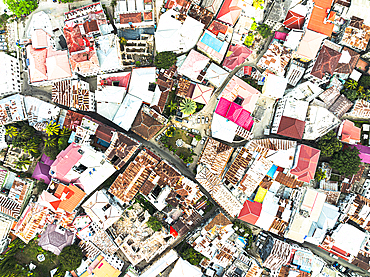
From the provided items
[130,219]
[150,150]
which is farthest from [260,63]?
[130,219]

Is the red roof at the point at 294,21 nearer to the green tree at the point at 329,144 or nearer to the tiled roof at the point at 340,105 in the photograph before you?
the tiled roof at the point at 340,105

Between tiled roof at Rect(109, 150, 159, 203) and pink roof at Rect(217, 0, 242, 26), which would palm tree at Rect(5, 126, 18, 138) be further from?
pink roof at Rect(217, 0, 242, 26)

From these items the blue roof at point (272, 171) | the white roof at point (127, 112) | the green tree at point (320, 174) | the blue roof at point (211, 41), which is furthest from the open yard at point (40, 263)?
the green tree at point (320, 174)

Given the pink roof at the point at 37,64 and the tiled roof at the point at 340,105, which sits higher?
the tiled roof at the point at 340,105

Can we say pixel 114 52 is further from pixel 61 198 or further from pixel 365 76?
pixel 365 76

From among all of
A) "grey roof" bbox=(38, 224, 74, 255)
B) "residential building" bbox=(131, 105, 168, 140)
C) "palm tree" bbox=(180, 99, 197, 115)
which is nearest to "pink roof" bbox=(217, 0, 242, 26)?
"palm tree" bbox=(180, 99, 197, 115)
